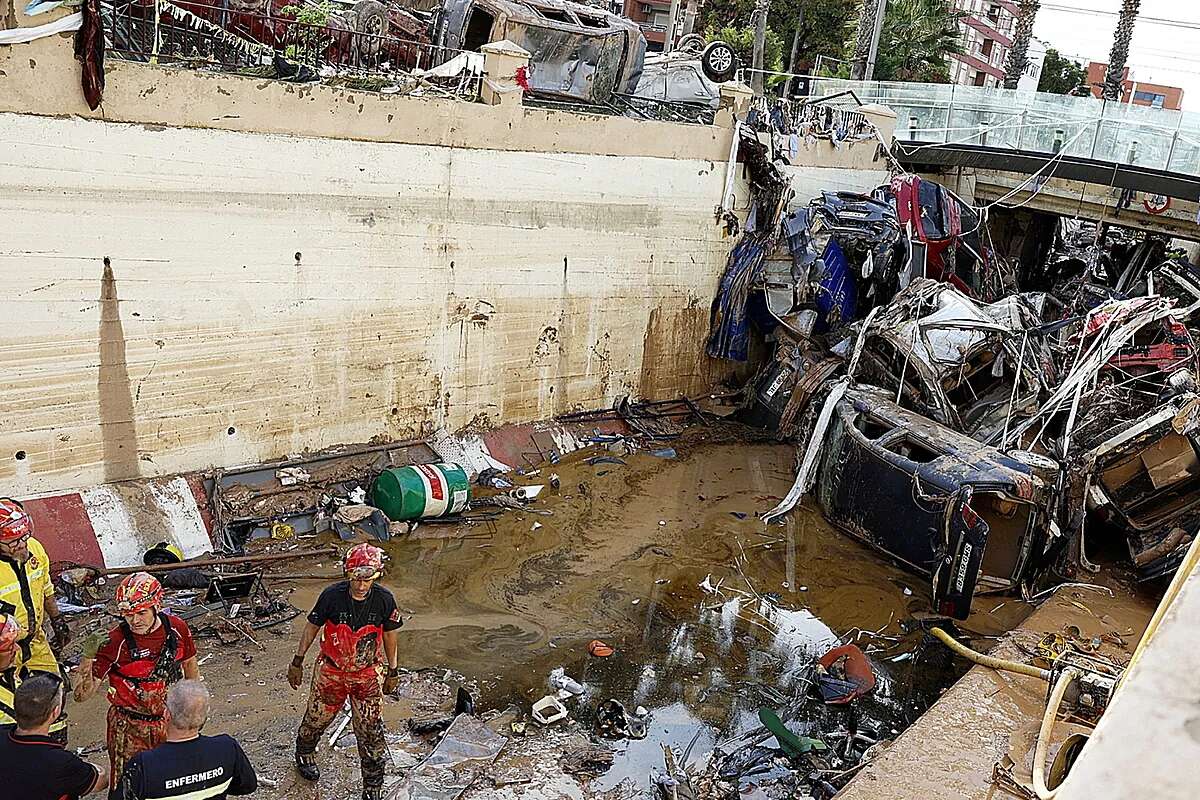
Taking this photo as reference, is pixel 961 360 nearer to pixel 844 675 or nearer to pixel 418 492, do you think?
pixel 844 675

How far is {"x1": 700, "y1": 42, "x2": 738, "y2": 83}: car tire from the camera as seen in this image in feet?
52.0

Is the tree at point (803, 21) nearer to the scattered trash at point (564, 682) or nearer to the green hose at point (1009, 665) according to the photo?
the green hose at point (1009, 665)

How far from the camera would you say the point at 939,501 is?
971cm

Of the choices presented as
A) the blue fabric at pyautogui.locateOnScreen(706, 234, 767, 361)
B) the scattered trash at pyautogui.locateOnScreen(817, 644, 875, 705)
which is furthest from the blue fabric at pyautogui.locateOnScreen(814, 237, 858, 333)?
the scattered trash at pyautogui.locateOnScreen(817, 644, 875, 705)

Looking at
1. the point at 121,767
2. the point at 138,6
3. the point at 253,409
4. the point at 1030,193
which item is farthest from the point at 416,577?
the point at 1030,193

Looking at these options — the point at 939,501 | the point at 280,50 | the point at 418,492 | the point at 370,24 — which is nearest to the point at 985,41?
the point at 370,24

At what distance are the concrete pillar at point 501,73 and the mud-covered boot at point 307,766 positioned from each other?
8.06 meters

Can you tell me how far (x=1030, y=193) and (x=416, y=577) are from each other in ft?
50.7

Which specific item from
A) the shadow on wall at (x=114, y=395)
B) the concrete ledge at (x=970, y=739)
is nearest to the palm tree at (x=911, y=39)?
the concrete ledge at (x=970, y=739)

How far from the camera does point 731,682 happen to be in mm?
8258

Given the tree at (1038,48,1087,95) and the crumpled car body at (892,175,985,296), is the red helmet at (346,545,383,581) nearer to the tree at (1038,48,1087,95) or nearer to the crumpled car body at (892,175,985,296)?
the crumpled car body at (892,175,985,296)

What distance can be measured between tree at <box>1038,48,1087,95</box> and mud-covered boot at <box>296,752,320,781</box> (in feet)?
162

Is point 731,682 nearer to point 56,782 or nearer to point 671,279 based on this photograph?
point 56,782

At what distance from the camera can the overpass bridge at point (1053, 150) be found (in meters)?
16.6
